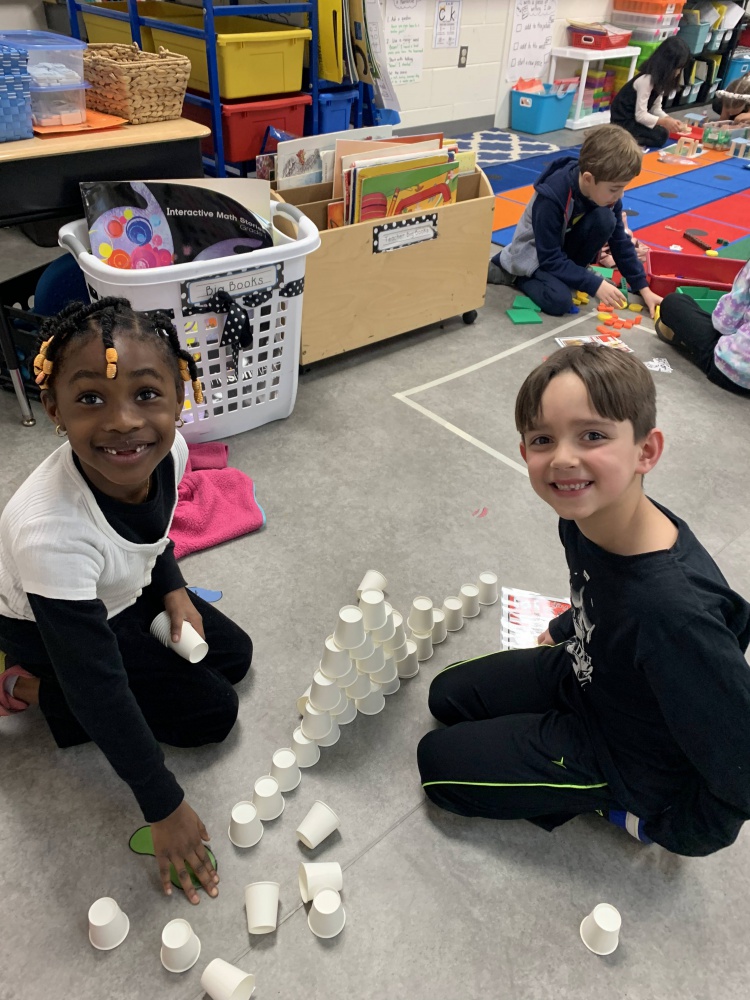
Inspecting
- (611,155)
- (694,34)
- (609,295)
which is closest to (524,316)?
(609,295)

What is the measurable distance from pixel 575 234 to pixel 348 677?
6.92 ft

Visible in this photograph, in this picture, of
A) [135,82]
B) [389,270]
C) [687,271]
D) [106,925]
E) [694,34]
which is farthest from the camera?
[694,34]

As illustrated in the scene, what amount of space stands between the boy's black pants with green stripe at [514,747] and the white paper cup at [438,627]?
146 millimetres

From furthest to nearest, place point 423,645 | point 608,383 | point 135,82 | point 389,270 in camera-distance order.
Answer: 1. point 389,270
2. point 135,82
3. point 423,645
4. point 608,383

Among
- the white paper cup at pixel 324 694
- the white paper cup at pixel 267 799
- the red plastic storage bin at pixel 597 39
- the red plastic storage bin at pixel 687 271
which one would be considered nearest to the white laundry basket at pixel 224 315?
the white paper cup at pixel 324 694

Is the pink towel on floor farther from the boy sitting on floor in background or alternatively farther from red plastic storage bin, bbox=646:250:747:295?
red plastic storage bin, bbox=646:250:747:295

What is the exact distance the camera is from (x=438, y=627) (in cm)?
137

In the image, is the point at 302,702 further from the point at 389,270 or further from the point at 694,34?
the point at 694,34

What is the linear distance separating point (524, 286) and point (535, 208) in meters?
0.28

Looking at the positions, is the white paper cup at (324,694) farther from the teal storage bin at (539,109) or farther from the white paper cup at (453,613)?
Result: the teal storage bin at (539,109)

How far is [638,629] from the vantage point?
A: 0.85 metres

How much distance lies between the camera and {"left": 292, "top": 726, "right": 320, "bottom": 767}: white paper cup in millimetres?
1146

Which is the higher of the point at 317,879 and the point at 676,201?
the point at 676,201

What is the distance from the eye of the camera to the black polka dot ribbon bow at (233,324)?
1650 millimetres
